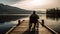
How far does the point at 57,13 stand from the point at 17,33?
420ft

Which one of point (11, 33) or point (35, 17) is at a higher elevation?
point (35, 17)

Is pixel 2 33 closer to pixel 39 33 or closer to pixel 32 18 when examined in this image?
pixel 32 18

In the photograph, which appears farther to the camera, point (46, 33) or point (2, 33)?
Result: point (2, 33)

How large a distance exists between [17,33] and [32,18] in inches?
168

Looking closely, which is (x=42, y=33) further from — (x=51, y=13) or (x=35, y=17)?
(x=51, y=13)

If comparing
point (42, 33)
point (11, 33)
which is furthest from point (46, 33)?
point (11, 33)

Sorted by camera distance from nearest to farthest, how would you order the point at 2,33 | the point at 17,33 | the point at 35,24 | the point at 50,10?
the point at 17,33
the point at 35,24
the point at 2,33
the point at 50,10

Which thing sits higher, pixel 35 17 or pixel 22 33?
pixel 35 17

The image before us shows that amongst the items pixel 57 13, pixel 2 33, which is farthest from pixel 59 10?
pixel 2 33

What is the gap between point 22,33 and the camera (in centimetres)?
1476

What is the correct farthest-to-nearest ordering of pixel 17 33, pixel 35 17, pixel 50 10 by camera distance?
pixel 50 10
pixel 35 17
pixel 17 33

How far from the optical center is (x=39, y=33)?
48.4 ft

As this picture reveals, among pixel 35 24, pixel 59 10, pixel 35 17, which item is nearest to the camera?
pixel 35 17

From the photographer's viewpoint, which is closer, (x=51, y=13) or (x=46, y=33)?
(x=46, y=33)
